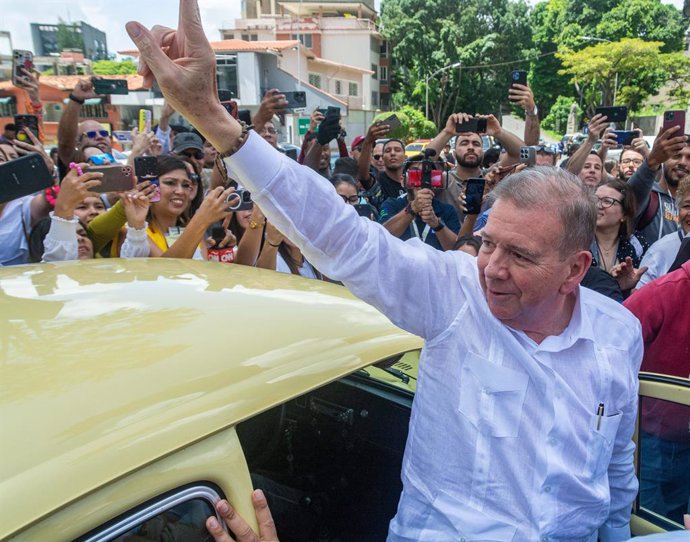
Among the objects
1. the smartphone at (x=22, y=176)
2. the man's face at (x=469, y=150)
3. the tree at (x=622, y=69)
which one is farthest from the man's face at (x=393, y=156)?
the tree at (x=622, y=69)

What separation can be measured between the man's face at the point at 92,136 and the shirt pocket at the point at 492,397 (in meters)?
4.80

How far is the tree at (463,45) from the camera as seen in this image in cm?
4141

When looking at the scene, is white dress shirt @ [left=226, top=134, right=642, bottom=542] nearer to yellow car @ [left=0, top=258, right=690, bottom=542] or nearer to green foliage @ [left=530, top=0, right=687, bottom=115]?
yellow car @ [left=0, top=258, right=690, bottom=542]

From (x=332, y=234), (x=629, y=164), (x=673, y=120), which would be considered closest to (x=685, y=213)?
(x=673, y=120)

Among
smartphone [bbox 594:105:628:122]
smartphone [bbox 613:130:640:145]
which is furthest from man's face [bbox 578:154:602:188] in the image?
smartphone [bbox 594:105:628:122]

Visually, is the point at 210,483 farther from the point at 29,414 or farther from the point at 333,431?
the point at 333,431

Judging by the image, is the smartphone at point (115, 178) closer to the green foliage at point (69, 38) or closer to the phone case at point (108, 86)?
the phone case at point (108, 86)

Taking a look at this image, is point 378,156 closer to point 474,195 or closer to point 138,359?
point 474,195

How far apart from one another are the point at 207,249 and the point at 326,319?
1860mm

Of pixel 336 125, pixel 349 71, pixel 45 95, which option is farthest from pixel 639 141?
pixel 349 71

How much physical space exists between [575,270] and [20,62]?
4985mm

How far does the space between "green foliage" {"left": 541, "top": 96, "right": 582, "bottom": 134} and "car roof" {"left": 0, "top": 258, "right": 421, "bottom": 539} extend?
143 feet

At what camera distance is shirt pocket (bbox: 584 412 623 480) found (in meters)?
1.51

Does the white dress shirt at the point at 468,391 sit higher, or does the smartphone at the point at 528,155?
the smartphone at the point at 528,155
